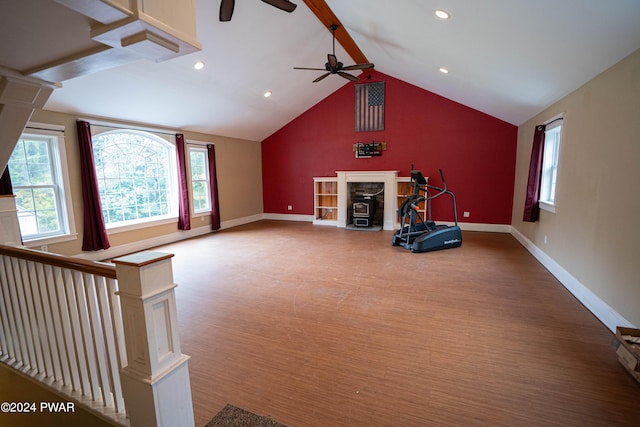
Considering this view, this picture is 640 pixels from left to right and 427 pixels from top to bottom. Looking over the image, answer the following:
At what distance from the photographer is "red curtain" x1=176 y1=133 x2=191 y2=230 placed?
6129mm

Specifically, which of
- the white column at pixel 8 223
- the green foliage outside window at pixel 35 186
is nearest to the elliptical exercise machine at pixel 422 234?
the white column at pixel 8 223

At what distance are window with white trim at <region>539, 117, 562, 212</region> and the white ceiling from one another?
45cm

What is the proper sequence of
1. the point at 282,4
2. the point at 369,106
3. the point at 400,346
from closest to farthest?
the point at 400,346, the point at 282,4, the point at 369,106

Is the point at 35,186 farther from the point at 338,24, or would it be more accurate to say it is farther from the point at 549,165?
the point at 549,165

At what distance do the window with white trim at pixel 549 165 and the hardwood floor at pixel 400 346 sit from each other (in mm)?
1006

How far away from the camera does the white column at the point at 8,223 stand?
246 cm

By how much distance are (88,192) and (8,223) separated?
2.36 meters

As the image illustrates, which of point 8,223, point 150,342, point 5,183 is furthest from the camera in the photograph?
point 5,183

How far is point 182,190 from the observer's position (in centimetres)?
622

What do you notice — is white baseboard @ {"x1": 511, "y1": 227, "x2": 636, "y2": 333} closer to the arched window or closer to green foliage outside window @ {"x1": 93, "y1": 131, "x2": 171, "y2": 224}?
the arched window

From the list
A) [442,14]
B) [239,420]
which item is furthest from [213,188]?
[239,420]

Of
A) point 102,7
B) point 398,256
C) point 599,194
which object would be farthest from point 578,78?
point 102,7

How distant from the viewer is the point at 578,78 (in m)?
3.24

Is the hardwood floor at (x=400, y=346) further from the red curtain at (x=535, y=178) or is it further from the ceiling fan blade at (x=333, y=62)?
the ceiling fan blade at (x=333, y=62)
